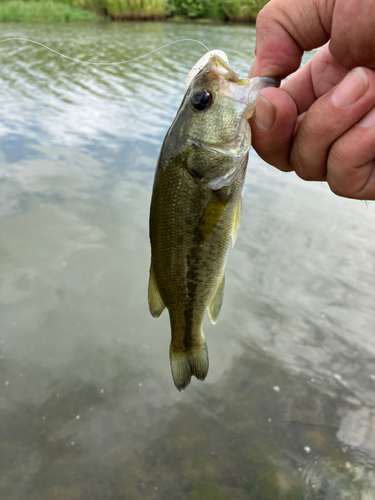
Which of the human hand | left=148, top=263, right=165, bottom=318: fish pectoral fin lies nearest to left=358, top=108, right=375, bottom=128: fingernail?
the human hand

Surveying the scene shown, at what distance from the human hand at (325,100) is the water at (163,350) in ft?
7.92

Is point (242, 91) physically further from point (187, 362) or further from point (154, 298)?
point (187, 362)

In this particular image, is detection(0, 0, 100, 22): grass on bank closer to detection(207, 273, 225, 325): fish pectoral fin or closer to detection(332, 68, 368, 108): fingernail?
detection(207, 273, 225, 325): fish pectoral fin

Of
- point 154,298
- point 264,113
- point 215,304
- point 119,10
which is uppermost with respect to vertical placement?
point 119,10

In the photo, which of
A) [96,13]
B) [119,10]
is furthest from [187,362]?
[96,13]

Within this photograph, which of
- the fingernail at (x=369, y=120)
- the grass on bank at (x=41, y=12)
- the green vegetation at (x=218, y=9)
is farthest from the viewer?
the grass on bank at (x=41, y=12)

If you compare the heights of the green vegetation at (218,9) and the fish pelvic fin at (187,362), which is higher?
the green vegetation at (218,9)

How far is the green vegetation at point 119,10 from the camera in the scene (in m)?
23.2

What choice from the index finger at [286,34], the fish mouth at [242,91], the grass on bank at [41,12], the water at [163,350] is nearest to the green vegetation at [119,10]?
the grass on bank at [41,12]

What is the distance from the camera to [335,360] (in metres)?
3.99

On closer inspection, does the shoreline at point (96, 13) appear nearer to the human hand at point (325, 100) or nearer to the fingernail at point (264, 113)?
the human hand at point (325, 100)

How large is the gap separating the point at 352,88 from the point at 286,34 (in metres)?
0.52

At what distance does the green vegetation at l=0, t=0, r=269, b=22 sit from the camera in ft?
76.0

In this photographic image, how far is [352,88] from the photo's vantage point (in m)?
1.55
